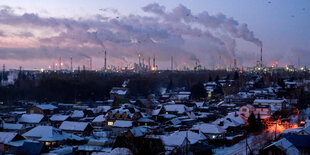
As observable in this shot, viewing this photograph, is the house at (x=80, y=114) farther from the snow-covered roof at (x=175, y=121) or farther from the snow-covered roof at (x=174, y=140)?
the snow-covered roof at (x=174, y=140)

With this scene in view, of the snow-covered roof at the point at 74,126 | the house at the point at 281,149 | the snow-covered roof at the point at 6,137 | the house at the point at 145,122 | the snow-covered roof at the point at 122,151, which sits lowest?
the house at the point at 145,122

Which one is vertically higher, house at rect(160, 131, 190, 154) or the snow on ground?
house at rect(160, 131, 190, 154)

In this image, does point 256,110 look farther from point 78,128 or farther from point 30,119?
point 30,119

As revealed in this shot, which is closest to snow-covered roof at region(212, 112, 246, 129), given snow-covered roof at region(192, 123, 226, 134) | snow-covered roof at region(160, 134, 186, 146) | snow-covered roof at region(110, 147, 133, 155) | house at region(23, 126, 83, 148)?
snow-covered roof at region(192, 123, 226, 134)

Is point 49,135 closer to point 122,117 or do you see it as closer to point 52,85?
point 122,117

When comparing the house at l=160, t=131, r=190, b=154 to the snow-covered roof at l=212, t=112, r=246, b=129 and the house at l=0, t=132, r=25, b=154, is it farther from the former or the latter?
the house at l=0, t=132, r=25, b=154

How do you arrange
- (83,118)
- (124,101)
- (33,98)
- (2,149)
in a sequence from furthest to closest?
(33,98) → (124,101) → (83,118) → (2,149)

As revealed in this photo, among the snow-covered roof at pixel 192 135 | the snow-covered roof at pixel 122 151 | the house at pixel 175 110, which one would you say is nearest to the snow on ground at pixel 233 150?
the snow-covered roof at pixel 192 135

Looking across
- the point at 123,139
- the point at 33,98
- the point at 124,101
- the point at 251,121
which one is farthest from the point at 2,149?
the point at 33,98

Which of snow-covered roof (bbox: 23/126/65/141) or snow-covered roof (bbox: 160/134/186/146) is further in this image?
snow-covered roof (bbox: 23/126/65/141)
